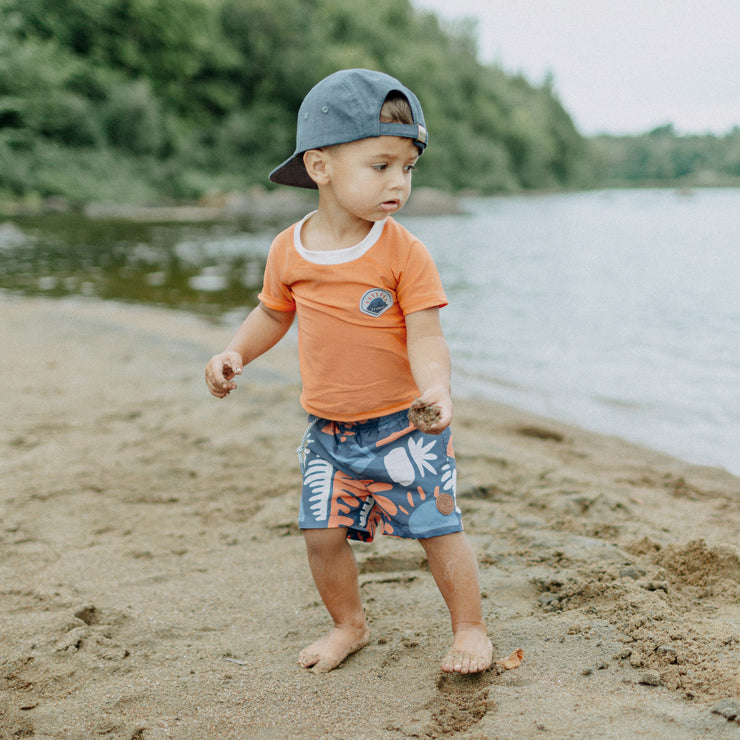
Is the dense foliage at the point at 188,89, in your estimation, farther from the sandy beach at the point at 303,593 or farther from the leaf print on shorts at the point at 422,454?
the leaf print on shorts at the point at 422,454

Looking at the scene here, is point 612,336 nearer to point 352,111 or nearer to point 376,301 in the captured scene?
point 376,301

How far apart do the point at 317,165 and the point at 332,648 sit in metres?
1.27

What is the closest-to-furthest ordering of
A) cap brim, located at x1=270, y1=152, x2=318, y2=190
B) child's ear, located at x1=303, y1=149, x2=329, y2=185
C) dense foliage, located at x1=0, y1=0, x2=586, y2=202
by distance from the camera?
child's ear, located at x1=303, y1=149, x2=329, y2=185 → cap brim, located at x1=270, y1=152, x2=318, y2=190 → dense foliage, located at x1=0, y1=0, x2=586, y2=202

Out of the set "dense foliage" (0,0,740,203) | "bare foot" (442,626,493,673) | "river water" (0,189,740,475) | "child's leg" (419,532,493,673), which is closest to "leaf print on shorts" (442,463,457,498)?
"child's leg" (419,532,493,673)

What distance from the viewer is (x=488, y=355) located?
20.6ft

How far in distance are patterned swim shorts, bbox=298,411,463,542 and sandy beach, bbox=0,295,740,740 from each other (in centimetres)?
36

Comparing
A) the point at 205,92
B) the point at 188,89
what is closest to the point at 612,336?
the point at 188,89

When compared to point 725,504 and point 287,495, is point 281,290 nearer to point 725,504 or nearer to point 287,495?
point 287,495

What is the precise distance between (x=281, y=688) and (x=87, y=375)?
369cm

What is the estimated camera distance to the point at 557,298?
9.22m

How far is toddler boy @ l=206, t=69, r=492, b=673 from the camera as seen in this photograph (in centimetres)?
181

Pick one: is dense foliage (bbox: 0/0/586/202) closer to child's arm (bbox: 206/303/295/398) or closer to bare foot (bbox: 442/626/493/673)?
child's arm (bbox: 206/303/295/398)

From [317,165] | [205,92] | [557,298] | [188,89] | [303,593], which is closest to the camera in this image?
[317,165]

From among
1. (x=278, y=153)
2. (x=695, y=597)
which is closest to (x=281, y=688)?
(x=695, y=597)
